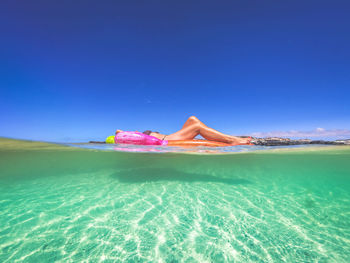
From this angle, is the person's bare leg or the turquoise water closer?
the turquoise water

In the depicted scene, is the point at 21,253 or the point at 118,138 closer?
the point at 21,253

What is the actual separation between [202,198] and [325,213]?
269 cm

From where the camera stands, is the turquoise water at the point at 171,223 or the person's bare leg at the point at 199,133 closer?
the turquoise water at the point at 171,223

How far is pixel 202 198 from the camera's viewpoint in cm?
422

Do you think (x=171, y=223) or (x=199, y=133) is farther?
(x=199, y=133)

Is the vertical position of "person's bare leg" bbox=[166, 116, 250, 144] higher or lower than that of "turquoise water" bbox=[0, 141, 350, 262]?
higher

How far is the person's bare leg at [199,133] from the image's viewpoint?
1186 centimetres

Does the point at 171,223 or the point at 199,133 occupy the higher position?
the point at 199,133

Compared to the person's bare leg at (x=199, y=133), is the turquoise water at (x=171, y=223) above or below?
below

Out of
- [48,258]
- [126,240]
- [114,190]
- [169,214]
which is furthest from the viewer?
[114,190]

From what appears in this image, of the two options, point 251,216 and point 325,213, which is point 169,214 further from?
point 325,213

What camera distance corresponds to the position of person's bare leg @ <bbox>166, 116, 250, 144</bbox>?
11.9m

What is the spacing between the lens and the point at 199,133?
40.0ft

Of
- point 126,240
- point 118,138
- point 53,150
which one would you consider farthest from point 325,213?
point 53,150
